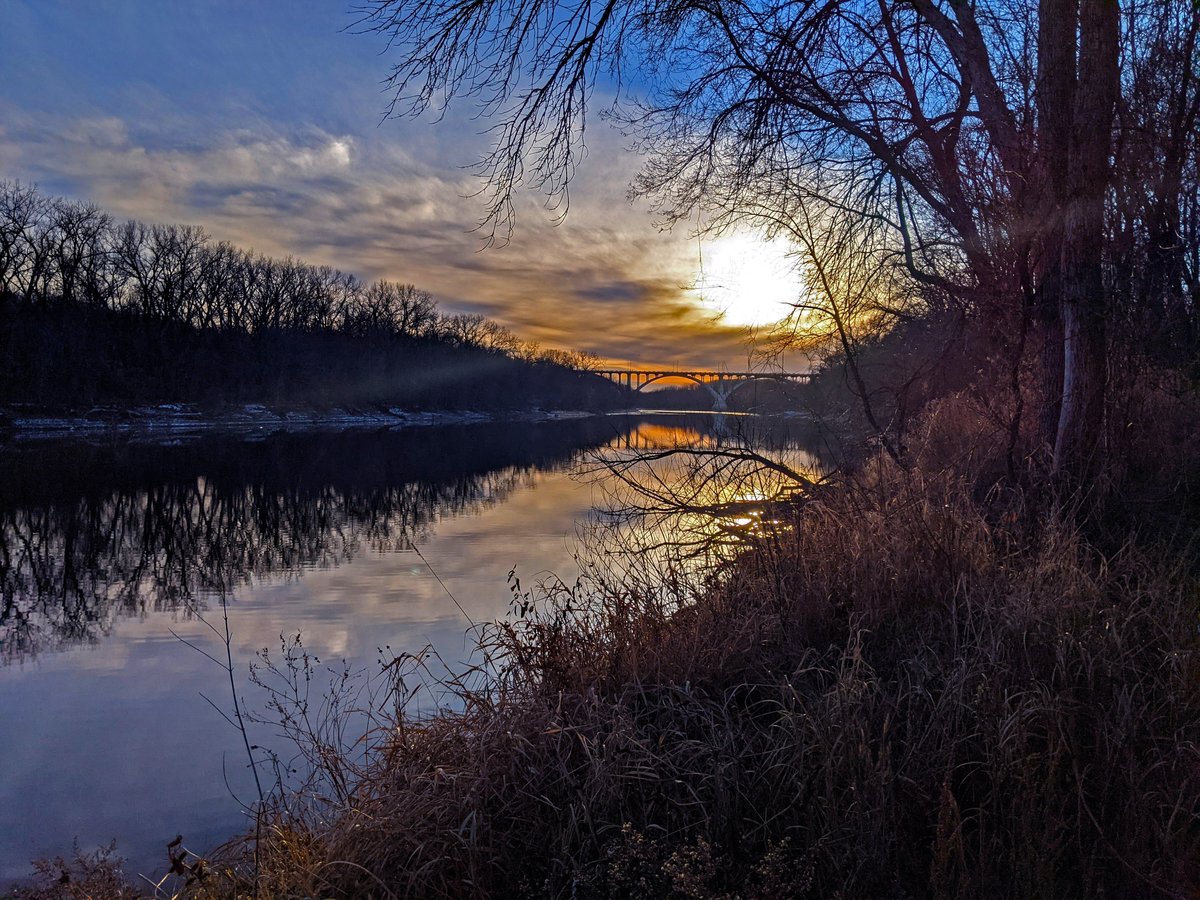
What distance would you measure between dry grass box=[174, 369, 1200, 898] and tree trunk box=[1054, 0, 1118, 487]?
82.8 inches

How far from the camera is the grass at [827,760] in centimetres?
325

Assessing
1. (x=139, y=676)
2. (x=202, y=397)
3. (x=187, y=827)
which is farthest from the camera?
(x=202, y=397)

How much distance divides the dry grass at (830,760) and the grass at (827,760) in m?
0.02

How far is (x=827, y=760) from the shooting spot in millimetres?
3477

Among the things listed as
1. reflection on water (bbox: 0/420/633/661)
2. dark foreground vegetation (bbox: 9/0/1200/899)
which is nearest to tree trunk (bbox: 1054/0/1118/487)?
dark foreground vegetation (bbox: 9/0/1200/899)

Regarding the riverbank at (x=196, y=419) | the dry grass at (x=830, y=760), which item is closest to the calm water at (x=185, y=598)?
the dry grass at (x=830, y=760)

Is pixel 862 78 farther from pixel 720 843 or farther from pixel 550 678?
pixel 720 843

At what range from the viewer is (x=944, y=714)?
3.87m

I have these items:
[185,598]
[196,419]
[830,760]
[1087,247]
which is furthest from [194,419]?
[830,760]

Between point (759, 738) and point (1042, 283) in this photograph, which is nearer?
point (759, 738)

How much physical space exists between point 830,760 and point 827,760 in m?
0.03

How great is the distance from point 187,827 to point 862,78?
10393 millimetres

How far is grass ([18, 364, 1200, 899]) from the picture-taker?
325 centimetres

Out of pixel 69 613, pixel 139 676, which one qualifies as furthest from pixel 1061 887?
pixel 69 613
